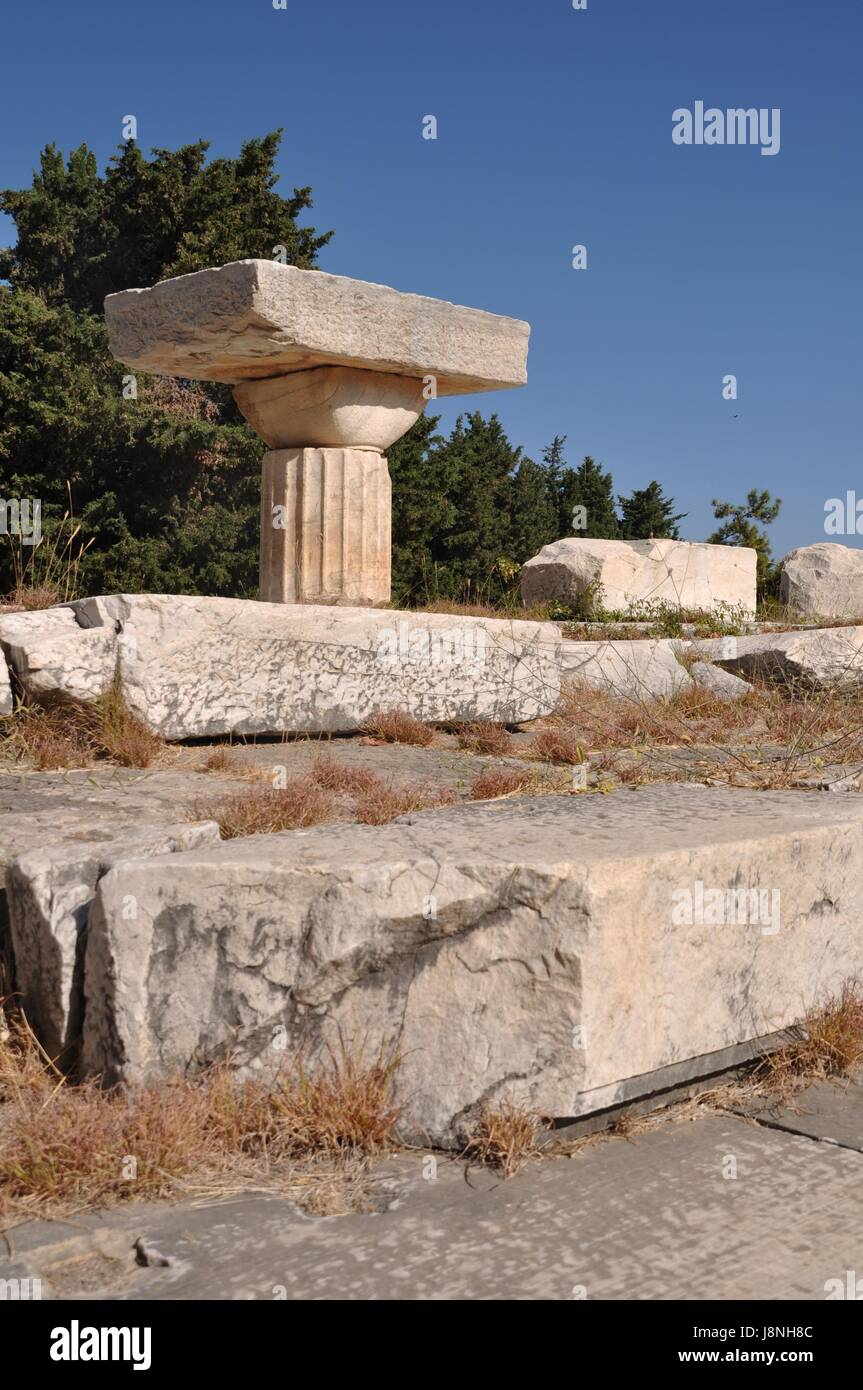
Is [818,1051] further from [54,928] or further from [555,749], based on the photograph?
[555,749]

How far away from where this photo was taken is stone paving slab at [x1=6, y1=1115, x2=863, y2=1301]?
6.04ft

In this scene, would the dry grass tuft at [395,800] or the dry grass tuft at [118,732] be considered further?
the dry grass tuft at [118,732]

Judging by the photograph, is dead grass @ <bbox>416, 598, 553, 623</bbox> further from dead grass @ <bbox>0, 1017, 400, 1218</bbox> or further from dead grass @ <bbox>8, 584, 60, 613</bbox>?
dead grass @ <bbox>0, 1017, 400, 1218</bbox>

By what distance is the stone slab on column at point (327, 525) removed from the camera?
21.7 feet

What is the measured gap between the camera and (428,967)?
2.37m

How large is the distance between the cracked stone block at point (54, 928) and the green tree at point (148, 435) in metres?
14.4

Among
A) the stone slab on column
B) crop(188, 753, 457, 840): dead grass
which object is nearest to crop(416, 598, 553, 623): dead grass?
the stone slab on column

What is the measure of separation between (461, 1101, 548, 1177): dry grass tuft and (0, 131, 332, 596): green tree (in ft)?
49.4

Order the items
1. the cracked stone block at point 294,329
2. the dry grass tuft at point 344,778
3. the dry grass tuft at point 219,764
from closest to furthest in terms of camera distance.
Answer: the dry grass tuft at point 344,778
the dry grass tuft at point 219,764
the cracked stone block at point 294,329

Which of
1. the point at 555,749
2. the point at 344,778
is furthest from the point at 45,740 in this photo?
the point at 555,749

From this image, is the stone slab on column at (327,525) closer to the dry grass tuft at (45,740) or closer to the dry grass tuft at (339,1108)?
the dry grass tuft at (45,740)

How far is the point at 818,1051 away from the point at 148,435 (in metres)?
16.0

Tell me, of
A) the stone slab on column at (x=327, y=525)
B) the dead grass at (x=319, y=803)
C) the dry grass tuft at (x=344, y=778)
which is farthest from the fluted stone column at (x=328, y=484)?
the dead grass at (x=319, y=803)
